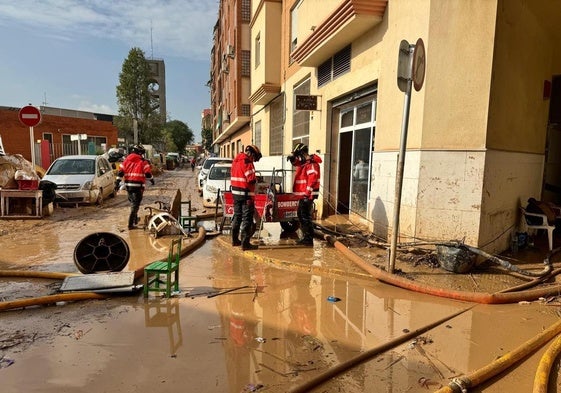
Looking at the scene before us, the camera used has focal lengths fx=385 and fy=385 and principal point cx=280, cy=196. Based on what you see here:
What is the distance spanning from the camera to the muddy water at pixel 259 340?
2904 millimetres

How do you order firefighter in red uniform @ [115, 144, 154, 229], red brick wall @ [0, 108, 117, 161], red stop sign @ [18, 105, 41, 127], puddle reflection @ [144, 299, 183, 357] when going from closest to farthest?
1. puddle reflection @ [144, 299, 183, 357]
2. firefighter in red uniform @ [115, 144, 154, 229]
3. red stop sign @ [18, 105, 41, 127]
4. red brick wall @ [0, 108, 117, 161]

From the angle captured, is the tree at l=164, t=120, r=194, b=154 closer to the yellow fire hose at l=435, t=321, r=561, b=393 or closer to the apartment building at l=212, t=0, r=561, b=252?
the apartment building at l=212, t=0, r=561, b=252

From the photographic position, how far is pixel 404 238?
6.47 metres

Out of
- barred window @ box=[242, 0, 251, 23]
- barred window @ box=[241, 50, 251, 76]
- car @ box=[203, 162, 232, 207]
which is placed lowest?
car @ box=[203, 162, 232, 207]

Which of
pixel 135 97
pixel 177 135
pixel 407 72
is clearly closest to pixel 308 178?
pixel 407 72

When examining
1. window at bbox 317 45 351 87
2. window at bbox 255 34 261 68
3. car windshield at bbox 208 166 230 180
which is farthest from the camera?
window at bbox 255 34 261 68

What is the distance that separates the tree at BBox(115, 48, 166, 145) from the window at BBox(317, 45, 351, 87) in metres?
45.9

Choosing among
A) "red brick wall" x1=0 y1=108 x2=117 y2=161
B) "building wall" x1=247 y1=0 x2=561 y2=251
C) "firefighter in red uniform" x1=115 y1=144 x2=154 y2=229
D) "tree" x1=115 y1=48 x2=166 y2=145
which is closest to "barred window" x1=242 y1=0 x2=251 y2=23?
"firefighter in red uniform" x1=115 y1=144 x2=154 y2=229

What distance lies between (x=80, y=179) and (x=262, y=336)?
36.5 ft

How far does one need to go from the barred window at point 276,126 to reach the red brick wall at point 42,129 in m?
21.2

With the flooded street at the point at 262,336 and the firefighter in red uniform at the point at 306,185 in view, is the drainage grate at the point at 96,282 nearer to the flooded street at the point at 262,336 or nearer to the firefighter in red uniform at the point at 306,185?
the flooded street at the point at 262,336

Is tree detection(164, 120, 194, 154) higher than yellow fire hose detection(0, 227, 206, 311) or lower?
higher

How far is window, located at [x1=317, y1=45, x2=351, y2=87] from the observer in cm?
923

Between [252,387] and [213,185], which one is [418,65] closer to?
[252,387]
